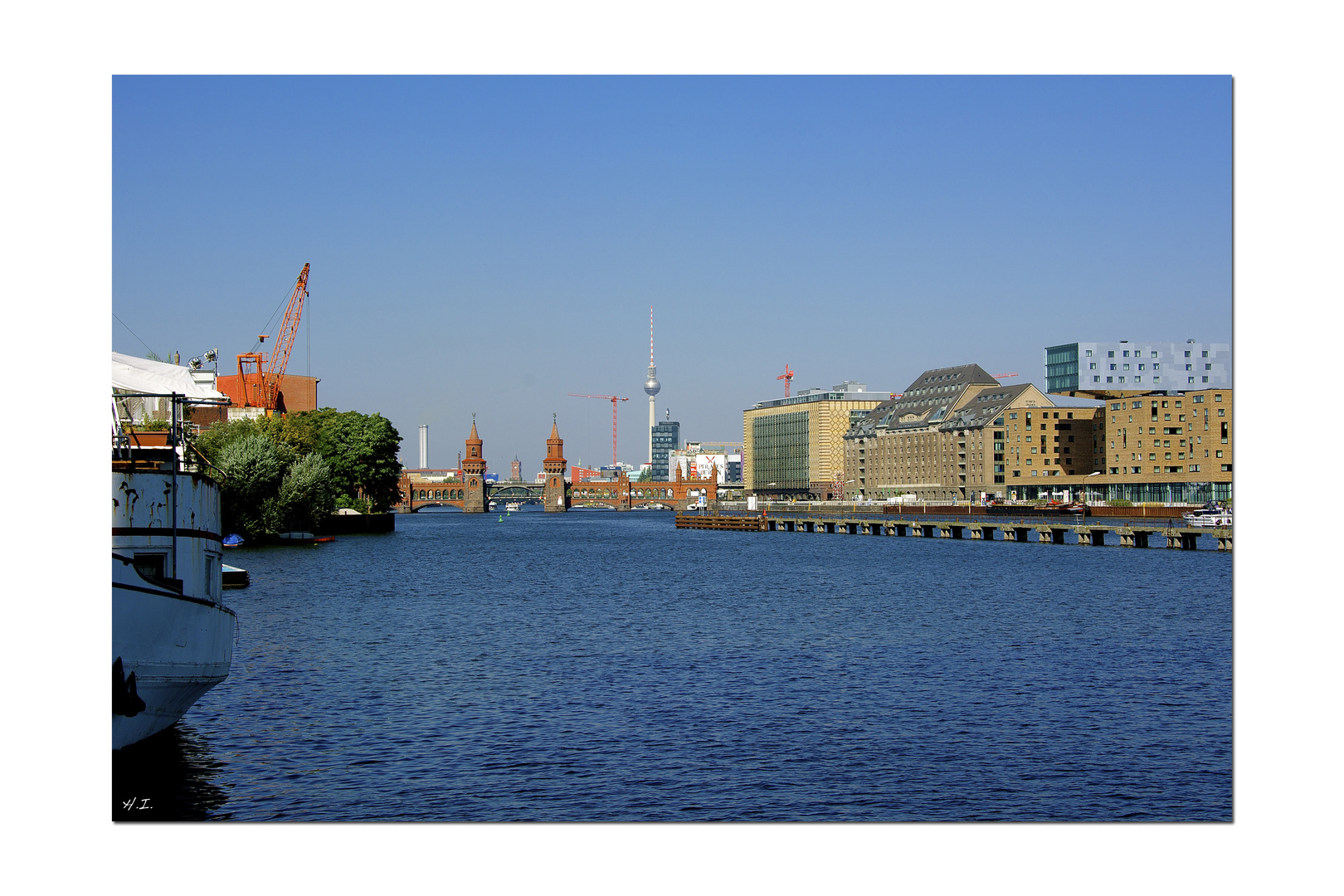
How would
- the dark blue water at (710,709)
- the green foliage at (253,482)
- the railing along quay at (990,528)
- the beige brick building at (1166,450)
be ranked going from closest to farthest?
the dark blue water at (710,709) → the green foliage at (253,482) → the railing along quay at (990,528) → the beige brick building at (1166,450)

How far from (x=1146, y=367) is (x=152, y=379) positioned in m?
189

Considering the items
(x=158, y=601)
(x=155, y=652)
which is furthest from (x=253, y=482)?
(x=158, y=601)

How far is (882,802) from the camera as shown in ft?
73.7

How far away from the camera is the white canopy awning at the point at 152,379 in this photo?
21641 mm

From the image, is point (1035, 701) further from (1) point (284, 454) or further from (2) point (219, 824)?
(1) point (284, 454)

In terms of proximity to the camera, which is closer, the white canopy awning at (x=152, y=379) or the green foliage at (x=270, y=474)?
the white canopy awning at (x=152, y=379)

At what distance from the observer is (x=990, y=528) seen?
429 ft

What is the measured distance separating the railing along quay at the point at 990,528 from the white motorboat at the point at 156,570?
274 feet

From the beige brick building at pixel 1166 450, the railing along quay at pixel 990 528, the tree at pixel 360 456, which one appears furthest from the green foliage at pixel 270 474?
the beige brick building at pixel 1166 450

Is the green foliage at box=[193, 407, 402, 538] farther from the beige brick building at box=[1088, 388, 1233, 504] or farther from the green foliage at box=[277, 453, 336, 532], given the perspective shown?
the beige brick building at box=[1088, 388, 1233, 504]

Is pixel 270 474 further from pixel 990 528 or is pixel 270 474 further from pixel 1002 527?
pixel 990 528

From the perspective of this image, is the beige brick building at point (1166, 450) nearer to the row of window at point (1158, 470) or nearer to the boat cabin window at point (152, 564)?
the row of window at point (1158, 470)
